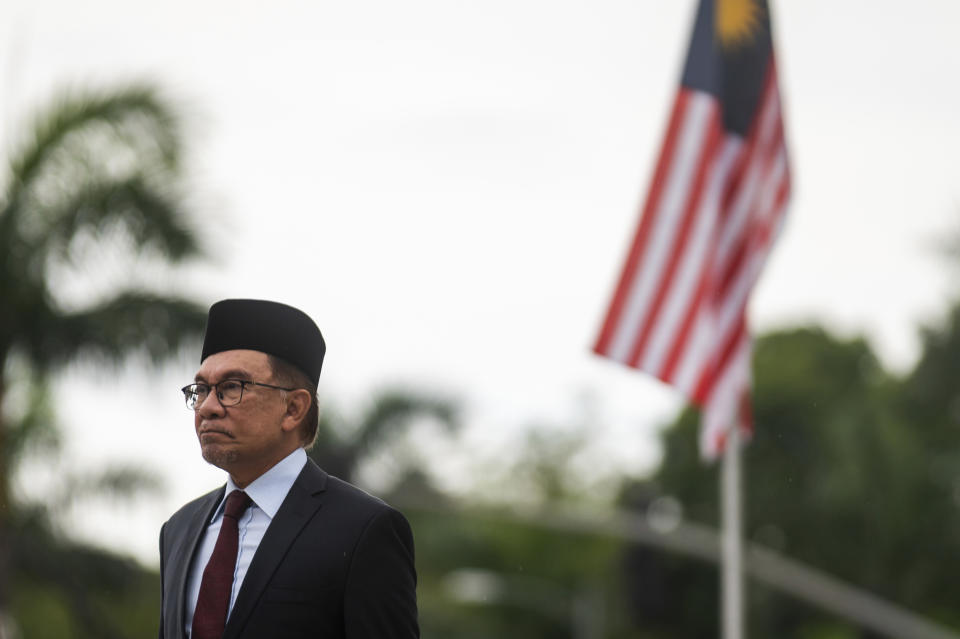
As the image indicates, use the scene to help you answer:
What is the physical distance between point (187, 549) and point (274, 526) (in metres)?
0.21

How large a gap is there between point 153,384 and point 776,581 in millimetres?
7596

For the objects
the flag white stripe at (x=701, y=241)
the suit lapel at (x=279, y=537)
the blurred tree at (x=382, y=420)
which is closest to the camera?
the suit lapel at (x=279, y=537)

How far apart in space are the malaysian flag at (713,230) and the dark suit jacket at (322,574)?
640 centimetres

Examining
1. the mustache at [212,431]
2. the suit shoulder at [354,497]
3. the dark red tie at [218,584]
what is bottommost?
the dark red tie at [218,584]

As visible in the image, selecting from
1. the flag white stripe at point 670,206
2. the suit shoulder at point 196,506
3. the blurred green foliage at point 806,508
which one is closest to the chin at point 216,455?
the suit shoulder at point 196,506

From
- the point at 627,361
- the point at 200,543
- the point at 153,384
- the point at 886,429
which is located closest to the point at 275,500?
the point at 200,543

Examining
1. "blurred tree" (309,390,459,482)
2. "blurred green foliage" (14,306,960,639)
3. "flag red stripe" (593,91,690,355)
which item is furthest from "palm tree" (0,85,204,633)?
"blurred green foliage" (14,306,960,639)

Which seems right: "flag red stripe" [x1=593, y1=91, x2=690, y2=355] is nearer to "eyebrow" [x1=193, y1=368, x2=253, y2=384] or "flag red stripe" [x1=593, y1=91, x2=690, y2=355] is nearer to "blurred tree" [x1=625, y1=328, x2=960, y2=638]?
"eyebrow" [x1=193, y1=368, x2=253, y2=384]

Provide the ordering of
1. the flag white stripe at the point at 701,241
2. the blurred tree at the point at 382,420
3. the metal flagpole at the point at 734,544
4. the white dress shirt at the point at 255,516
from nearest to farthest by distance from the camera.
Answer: the white dress shirt at the point at 255,516, the flag white stripe at the point at 701,241, the metal flagpole at the point at 734,544, the blurred tree at the point at 382,420

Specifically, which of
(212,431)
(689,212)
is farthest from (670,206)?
(212,431)

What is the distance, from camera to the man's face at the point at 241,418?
2.90 metres

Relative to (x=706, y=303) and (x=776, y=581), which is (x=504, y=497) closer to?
(x=776, y=581)

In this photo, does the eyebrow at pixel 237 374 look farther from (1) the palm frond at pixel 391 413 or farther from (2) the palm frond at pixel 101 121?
(1) the palm frond at pixel 391 413

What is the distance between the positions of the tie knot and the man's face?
52 millimetres
